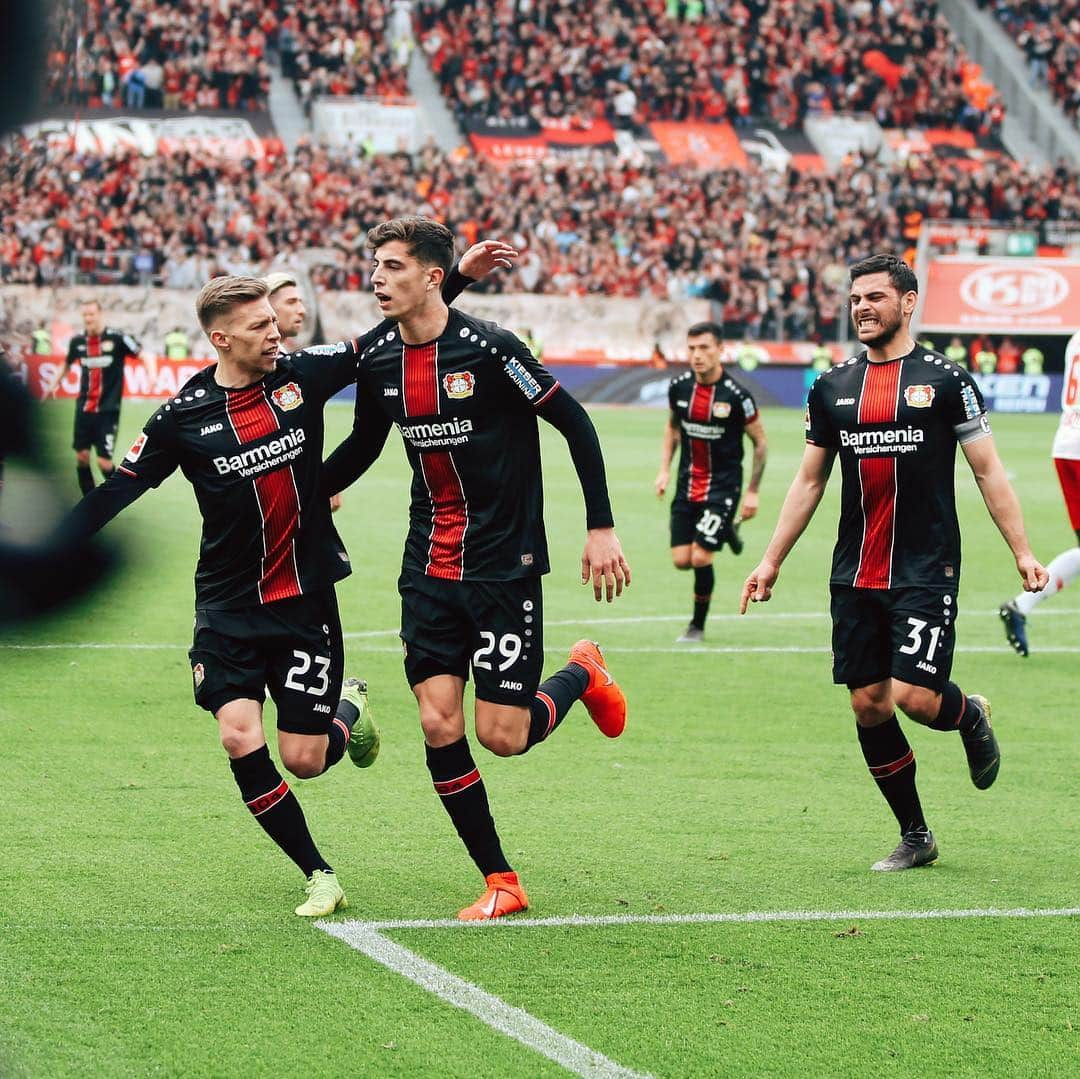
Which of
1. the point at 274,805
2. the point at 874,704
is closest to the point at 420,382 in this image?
the point at 274,805

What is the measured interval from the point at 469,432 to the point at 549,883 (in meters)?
1.51

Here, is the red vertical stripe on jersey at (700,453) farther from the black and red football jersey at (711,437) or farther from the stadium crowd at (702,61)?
Answer: the stadium crowd at (702,61)

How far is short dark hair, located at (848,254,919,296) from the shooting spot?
5750 millimetres

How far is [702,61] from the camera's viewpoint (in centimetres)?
4591

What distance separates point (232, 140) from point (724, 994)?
120 ft

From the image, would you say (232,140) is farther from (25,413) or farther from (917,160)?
(25,413)

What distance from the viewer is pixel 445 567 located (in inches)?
209

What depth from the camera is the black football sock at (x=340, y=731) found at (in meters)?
5.59

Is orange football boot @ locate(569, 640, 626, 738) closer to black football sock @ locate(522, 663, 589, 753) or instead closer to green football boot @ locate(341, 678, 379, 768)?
black football sock @ locate(522, 663, 589, 753)

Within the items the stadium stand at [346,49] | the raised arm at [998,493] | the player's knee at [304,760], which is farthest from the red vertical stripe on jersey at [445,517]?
the stadium stand at [346,49]

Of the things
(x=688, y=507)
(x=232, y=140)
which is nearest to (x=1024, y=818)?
(x=688, y=507)

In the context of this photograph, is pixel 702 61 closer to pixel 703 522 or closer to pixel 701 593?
pixel 703 522

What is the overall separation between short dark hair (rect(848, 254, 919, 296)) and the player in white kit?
4305mm

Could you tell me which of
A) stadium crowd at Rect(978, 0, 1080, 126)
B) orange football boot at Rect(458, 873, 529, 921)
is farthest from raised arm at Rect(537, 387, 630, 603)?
stadium crowd at Rect(978, 0, 1080, 126)
